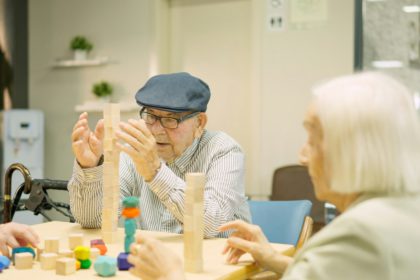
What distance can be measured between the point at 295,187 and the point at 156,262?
315 centimetres

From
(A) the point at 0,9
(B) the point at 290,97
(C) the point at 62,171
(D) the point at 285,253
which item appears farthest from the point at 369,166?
(A) the point at 0,9

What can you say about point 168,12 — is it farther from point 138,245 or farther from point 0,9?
point 138,245

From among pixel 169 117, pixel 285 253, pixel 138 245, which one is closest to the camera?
pixel 138 245

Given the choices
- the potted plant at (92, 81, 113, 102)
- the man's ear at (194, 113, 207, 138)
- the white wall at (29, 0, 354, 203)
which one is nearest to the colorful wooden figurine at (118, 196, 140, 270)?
the man's ear at (194, 113, 207, 138)

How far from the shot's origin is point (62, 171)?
5.55m

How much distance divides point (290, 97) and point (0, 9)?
305 cm

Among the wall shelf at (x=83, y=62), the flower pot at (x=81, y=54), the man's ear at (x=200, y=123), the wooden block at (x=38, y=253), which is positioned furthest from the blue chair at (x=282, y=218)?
the flower pot at (x=81, y=54)

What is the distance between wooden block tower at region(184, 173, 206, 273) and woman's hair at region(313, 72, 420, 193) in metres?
0.45

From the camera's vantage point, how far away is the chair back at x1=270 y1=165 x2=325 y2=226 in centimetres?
418

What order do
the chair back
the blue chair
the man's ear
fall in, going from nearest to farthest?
1. the man's ear
2. the blue chair
3. the chair back

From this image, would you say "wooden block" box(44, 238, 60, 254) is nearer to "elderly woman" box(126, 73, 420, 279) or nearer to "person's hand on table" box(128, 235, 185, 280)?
"person's hand on table" box(128, 235, 185, 280)

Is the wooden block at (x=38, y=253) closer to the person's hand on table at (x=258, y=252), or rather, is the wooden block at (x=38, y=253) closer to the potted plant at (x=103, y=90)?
the person's hand on table at (x=258, y=252)

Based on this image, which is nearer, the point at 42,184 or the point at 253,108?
the point at 42,184

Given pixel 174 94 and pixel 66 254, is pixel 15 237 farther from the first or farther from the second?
pixel 174 94
